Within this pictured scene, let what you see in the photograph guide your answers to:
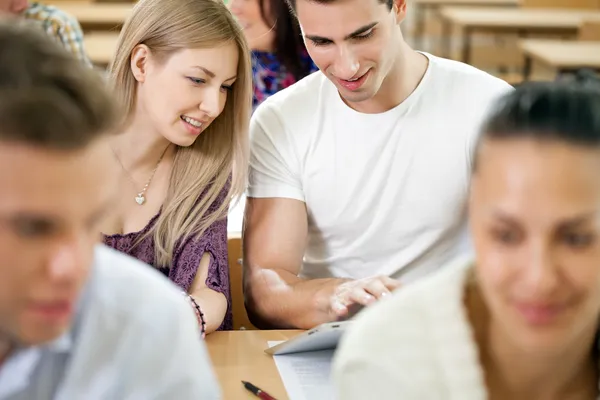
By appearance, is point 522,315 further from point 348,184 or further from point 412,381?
point 348,184

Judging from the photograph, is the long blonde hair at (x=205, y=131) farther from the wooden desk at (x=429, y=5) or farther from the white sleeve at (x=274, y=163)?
the wooden desk at (x=429, y=5)

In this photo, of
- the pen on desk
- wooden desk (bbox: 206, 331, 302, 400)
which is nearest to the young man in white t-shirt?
wooden desk (bbox: 206, 331, 302, 400)

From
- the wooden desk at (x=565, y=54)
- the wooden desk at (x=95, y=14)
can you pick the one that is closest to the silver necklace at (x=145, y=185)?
the wooden desk at (x=565, y=54)

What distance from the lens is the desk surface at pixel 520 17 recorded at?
6.09 meters

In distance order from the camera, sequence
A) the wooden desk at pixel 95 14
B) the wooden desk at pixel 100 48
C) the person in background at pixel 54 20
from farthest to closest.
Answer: the wooden desk at pixel 95 14, the wooden desk at pixel 100 48, the person in background at pixel 54 20

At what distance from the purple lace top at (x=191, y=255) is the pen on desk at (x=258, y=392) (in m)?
0.44

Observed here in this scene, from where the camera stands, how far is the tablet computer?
154 centimetres

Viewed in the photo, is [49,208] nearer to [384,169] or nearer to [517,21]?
[384,169]

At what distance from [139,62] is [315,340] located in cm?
84

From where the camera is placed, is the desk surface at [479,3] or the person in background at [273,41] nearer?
the person in background at [273,41]

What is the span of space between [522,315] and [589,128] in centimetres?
21

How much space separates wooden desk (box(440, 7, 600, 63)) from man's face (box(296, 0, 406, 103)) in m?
4.16

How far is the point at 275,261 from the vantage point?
207 cm

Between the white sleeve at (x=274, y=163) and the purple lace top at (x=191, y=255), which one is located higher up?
the white sleeve at (x=274, y=163)
